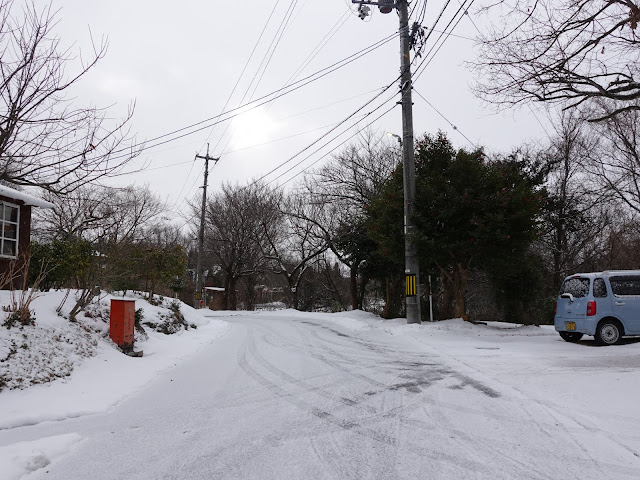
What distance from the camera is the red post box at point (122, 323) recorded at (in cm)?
847

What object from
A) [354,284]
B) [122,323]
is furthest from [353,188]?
[122,323]

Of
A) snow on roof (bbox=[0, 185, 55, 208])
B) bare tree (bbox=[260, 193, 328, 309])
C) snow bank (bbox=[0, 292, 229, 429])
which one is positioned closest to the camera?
snow bank (bbox=[0, 292, 229, 429])

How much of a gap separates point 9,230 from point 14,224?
205 millimetres

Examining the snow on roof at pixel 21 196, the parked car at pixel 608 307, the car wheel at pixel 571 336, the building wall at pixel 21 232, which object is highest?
the snow on roof at pixel 21 196

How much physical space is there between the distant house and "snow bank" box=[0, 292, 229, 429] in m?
4.61

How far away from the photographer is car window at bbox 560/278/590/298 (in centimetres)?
1018

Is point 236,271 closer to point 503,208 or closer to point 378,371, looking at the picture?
point 503,208

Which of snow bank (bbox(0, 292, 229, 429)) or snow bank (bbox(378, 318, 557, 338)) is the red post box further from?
snow bank (bbox(378, 318, 557, 338))

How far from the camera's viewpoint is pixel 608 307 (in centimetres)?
978

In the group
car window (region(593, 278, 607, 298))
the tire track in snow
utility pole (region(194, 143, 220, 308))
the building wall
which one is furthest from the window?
utility pole (region(194, 143, 220, 308))

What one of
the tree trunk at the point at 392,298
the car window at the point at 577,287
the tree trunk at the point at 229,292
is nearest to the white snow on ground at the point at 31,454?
the car window at the point at 577,287

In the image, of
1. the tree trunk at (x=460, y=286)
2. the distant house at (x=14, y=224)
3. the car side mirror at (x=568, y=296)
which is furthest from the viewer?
the tree trunk at (x=460, y=286)

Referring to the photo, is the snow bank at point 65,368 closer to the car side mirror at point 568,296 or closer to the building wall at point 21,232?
the building wall at point 21,232

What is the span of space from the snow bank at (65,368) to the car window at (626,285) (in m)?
9.51
